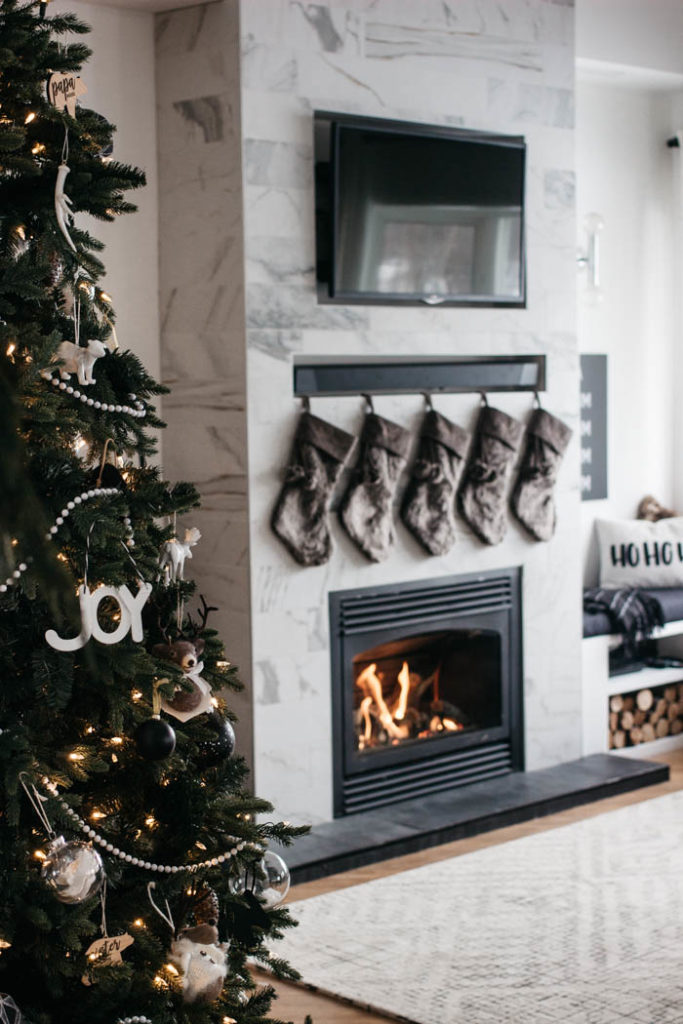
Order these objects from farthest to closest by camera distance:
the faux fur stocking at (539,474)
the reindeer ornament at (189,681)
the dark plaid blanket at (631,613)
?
the dark plaid blanket at (631,613) < the faux fur stocking at (539,474) < the reindeer ornament at (189,681)

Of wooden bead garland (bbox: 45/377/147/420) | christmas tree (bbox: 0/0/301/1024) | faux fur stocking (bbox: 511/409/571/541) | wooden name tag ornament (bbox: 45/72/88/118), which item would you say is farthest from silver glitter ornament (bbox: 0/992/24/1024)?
faux fur stocking (bbox: 511/409/571/541)

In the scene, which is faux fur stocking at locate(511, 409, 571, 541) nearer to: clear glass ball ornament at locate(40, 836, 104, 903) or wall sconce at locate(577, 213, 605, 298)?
wall sconce at locate(577, 213, 605, 298)

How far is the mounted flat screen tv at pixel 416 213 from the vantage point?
4121 millimetres

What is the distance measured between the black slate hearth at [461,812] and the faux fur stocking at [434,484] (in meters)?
0.85

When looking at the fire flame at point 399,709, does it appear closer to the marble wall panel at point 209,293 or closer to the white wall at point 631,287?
the marble wall panel at point 209,293

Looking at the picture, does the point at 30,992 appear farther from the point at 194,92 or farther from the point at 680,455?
the point at 680,455

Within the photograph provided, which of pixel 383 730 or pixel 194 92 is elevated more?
pixel 194 92

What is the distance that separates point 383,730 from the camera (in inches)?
179

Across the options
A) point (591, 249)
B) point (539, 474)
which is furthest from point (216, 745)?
point (591, 249)

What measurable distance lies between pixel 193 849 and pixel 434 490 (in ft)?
7.78

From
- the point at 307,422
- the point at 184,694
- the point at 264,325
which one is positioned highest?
the point at 264,325

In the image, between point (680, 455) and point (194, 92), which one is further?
point (680, 455)

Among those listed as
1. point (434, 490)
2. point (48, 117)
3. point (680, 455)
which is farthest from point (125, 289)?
point (680, 455)

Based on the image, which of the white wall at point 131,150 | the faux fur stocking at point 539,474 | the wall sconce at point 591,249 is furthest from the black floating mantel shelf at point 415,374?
the wall sconce at point 591,249
